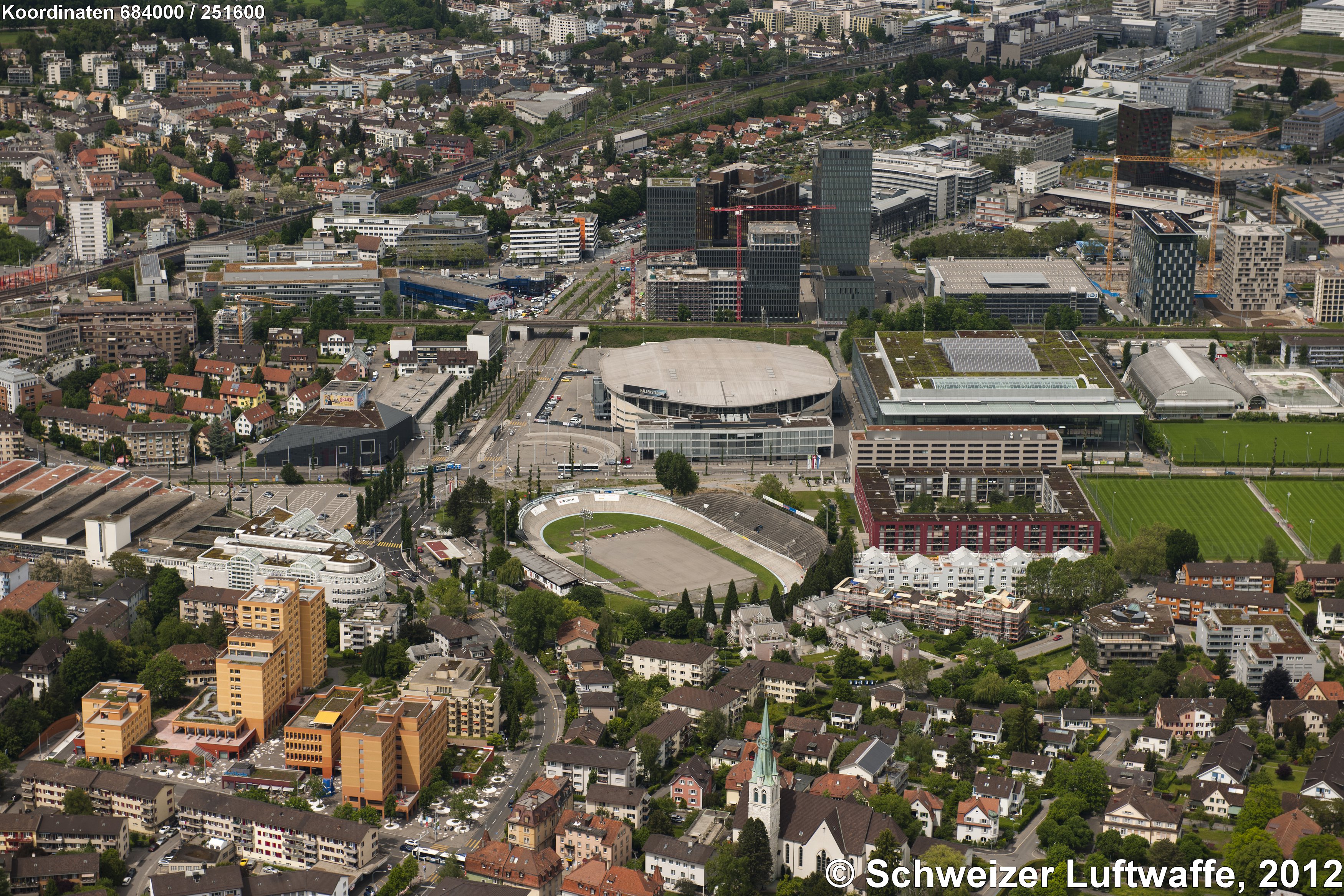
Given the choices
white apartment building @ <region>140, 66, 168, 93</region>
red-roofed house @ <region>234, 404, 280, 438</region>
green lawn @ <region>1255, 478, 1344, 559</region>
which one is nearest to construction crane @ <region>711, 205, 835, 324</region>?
red-roofed house @ <region>234, 404, 280, 438</region>

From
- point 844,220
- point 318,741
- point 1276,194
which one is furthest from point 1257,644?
point 1276,194

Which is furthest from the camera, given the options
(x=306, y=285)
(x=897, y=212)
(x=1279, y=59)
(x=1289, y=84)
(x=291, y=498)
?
(x=1279, y=59)

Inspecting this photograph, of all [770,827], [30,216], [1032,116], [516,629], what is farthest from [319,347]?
[1032,116]

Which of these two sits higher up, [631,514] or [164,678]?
[631,514]

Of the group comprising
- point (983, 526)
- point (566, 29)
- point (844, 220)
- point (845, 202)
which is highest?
point (566, 29)

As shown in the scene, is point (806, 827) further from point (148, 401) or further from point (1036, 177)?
point (1036, 177)

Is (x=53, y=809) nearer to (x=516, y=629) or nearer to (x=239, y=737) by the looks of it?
(x=239, y=737)
